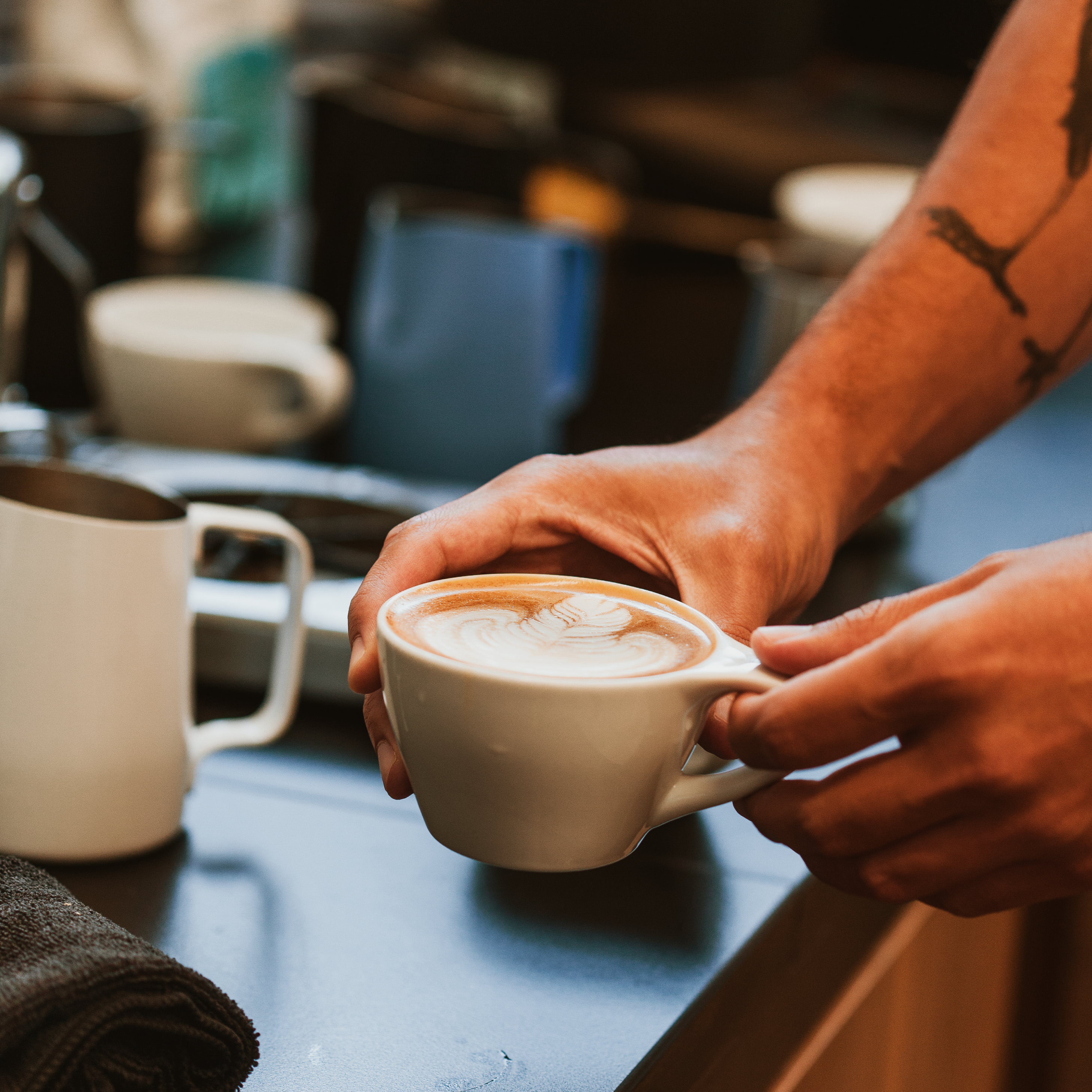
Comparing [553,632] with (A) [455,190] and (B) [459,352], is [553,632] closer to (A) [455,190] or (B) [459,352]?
(B) [459,352]

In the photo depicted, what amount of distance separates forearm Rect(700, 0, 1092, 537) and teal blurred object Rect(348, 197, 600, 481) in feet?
2.64

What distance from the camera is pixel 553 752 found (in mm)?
443

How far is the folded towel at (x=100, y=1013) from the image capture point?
16.0 inches

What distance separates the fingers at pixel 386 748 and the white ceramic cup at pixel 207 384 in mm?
693

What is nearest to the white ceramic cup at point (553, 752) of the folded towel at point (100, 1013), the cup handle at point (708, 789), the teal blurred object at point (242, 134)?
the cup handle at point (708, 789)

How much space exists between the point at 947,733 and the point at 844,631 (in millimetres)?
49

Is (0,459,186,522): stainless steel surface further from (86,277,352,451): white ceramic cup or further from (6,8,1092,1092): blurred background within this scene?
(86,277,352,451): white ceramic cup

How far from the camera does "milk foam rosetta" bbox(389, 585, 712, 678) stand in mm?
465

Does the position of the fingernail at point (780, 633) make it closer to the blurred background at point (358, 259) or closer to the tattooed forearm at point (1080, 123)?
the blurred background at point (358, 259)

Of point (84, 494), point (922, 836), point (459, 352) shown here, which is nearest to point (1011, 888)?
point (922, 836)

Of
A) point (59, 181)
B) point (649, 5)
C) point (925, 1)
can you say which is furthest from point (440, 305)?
point (925, 1)

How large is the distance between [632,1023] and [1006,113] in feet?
1.86

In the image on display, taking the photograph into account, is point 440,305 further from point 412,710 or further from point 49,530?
point 412,710

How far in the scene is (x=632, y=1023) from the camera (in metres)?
0.53
